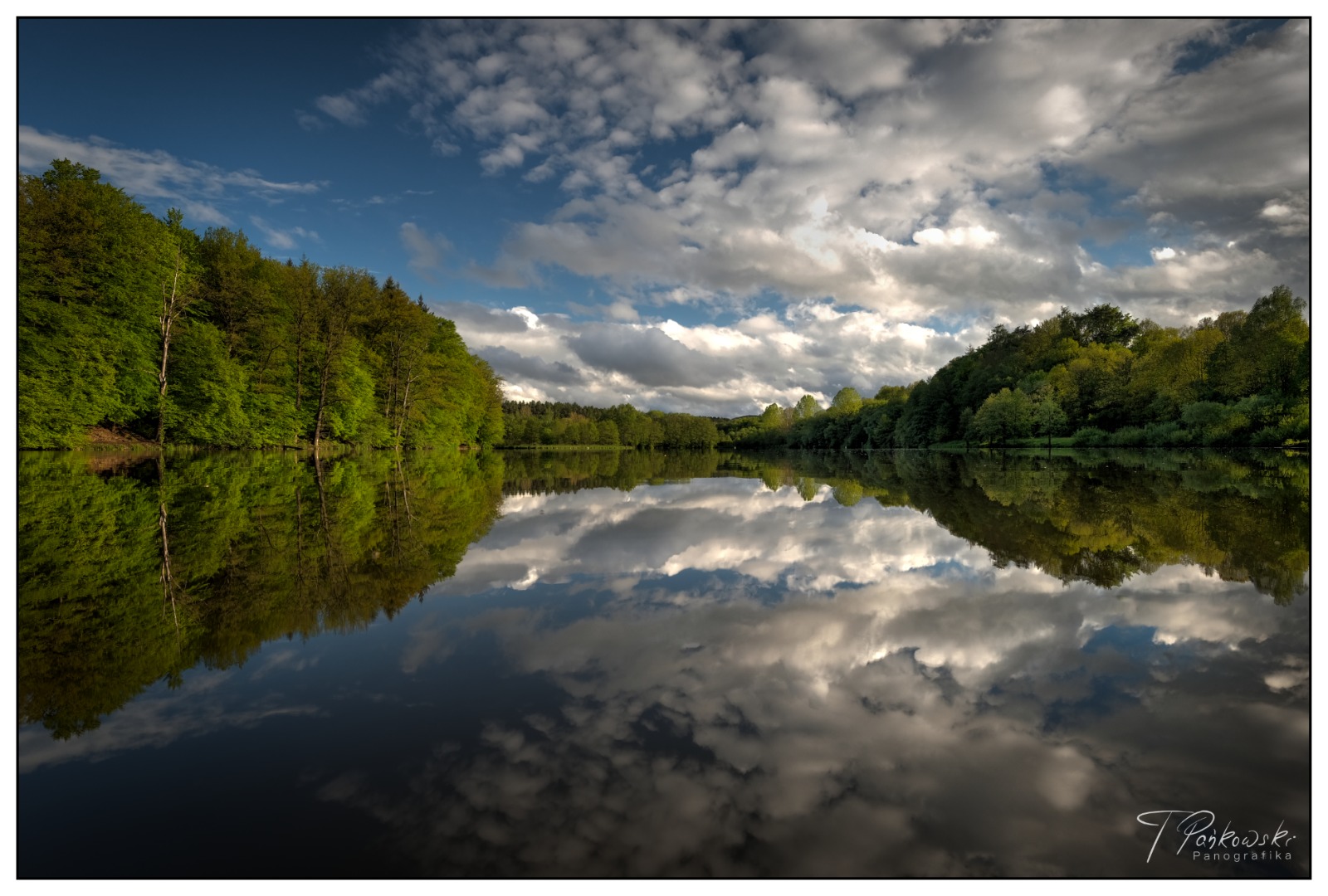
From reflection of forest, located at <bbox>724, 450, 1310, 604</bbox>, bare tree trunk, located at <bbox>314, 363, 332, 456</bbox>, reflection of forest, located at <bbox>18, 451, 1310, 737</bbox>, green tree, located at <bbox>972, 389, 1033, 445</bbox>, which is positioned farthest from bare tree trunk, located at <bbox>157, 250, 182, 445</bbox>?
green tree, located at <bbox>972, 389, 1033, 445</bbox>

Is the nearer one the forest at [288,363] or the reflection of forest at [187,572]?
the reflection of forest at [187,572]

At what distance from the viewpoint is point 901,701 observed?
3.31 metres

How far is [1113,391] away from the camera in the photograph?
1972 inches

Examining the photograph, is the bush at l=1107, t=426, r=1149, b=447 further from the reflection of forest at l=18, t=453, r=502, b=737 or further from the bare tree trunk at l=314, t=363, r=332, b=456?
the bare tree trunk at l=314, t=363, r=332, b=456

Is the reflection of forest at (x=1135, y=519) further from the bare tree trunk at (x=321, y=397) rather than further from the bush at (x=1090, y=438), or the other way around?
the bush at (x=1090, y=438)

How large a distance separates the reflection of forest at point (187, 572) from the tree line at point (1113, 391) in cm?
4010

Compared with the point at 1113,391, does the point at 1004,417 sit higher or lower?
lower

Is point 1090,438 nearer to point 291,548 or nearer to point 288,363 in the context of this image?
point 291,548

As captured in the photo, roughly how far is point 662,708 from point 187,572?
530 cm

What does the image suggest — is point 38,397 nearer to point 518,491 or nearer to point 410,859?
point 518,491

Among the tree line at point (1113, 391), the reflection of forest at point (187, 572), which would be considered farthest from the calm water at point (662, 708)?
the tree line at point (1113, 391)

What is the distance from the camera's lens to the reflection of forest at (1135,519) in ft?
19.4

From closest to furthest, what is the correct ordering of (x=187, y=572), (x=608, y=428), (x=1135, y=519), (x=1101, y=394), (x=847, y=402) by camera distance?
(x=187, y=572) < (x=1135, y=519) < (x=1101, y=394) < (x=847, y=402) < (x=608, y=428)

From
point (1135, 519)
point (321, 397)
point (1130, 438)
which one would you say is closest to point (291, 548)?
point (1135, 519)
